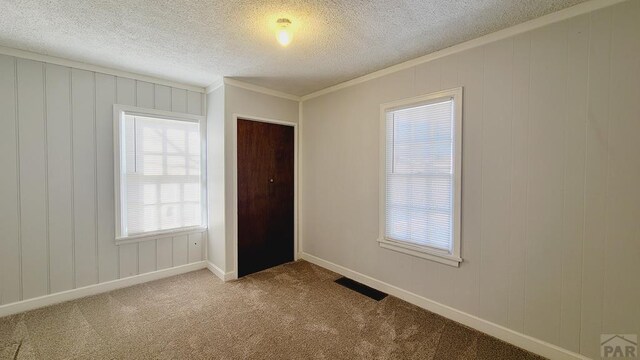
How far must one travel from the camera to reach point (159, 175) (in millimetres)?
3244

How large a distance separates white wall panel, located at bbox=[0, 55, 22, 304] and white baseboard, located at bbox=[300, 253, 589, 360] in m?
3.45

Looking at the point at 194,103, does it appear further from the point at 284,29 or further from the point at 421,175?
the point at 421,175

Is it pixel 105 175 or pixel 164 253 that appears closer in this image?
pixel 105 175

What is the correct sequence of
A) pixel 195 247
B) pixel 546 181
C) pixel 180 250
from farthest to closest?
pixel 195 247 < pixel 180 250 < pixel 546 181

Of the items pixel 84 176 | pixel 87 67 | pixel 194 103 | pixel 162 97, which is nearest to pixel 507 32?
pixel 194 103

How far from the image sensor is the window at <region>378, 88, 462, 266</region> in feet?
7.84

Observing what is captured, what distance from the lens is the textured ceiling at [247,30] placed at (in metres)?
1.80

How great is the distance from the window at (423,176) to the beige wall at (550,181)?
9cm

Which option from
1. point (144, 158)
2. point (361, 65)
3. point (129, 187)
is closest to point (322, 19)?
point (361, 65)

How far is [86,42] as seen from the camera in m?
2.32

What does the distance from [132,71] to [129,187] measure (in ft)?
4.46

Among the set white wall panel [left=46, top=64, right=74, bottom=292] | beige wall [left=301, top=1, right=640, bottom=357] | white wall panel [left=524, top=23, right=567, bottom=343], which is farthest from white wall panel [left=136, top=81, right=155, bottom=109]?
white wall panel [left=524, top=23, right=567, bottom=343]

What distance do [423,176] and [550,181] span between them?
3.15ft

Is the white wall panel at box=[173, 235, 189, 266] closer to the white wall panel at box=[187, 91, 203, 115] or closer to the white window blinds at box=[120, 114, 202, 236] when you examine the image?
the white window blinds at box=[120, 114, 202, 236]
